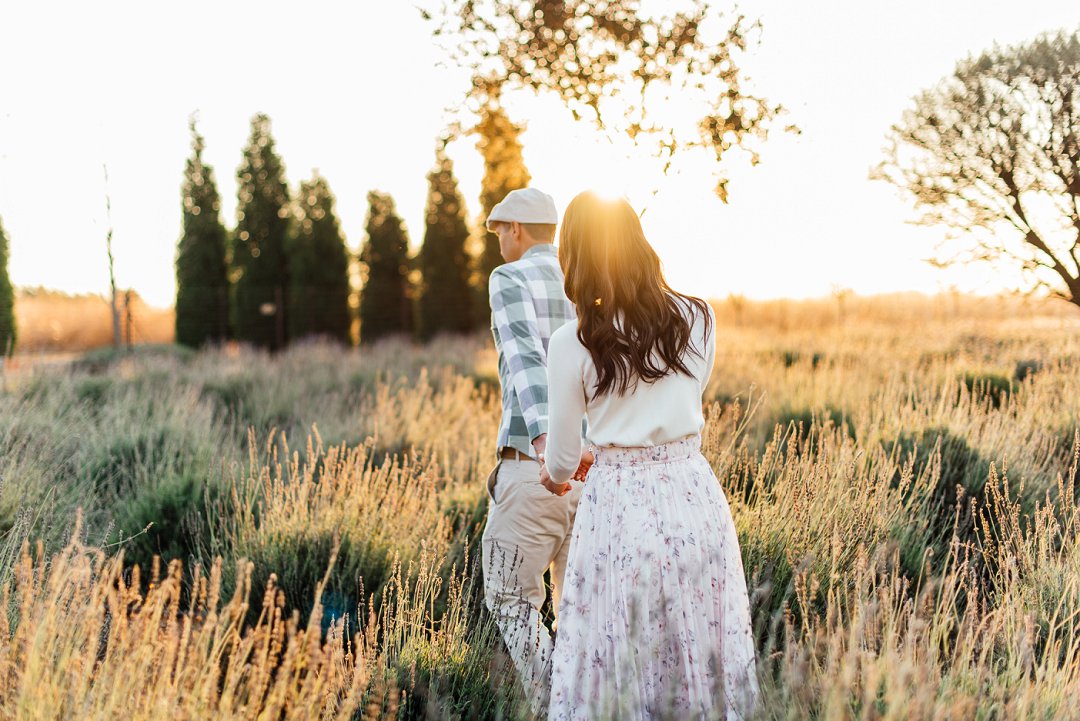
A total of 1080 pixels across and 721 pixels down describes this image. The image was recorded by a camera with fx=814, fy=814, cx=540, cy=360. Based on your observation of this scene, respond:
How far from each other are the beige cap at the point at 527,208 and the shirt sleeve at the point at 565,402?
2.97 ft

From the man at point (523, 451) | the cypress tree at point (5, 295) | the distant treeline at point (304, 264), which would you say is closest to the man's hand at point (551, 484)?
the man at point (523, 451)

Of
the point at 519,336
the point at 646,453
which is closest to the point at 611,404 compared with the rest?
the point at 646,453

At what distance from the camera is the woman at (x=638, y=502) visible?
2240 millimetres

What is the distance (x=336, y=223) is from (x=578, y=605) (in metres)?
22.7

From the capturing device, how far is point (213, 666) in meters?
2.03

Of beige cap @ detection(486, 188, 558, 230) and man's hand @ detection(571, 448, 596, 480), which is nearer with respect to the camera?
man's hand @ detection(571, 448, 596, 480)

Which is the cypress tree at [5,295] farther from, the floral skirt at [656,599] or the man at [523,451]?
the floral skirt at [656,599]

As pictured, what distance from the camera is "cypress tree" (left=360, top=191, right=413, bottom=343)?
24203 millimetres

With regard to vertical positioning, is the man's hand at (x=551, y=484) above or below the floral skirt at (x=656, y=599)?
above

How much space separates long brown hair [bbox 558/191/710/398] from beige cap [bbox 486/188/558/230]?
2.55 ft

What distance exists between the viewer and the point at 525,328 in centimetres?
295

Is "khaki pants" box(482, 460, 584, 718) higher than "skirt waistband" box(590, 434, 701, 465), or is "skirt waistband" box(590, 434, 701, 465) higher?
"skirt waistband" box(590, 434, 701, 465)

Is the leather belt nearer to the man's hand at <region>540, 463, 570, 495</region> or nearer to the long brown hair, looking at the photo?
the man's hand at <region>540, 463, 570, 495</region>

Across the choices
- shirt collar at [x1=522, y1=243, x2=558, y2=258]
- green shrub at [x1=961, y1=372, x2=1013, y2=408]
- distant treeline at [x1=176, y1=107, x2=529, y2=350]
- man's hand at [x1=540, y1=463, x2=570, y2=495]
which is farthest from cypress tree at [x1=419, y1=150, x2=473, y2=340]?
man's hand at [x1=540, y1=463, x2=570, y2=495]
